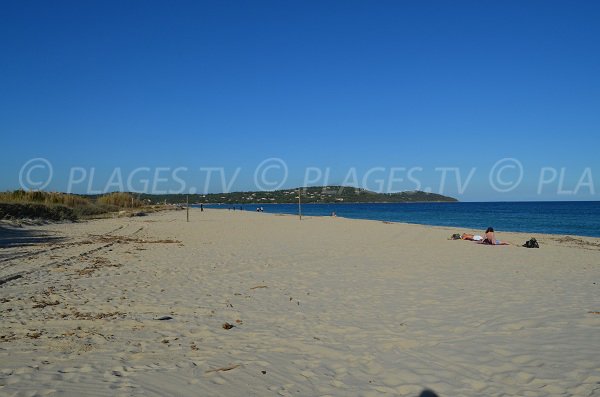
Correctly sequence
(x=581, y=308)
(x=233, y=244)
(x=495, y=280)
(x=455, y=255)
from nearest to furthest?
(x=581, y=308)
(x=495, y=280)
(x=455, y=255)
(x=233, y=244)

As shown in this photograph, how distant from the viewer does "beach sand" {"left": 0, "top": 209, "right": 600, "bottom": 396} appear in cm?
399

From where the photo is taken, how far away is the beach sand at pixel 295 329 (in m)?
3.99

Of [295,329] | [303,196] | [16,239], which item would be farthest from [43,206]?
[303,196]

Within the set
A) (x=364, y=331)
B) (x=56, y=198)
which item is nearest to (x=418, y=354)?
(x=364, y=331)

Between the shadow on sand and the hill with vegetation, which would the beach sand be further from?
the hill with vegetation

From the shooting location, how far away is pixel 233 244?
16.6 m

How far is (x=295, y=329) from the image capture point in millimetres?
5727

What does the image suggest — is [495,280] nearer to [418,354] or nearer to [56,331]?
[418,354]

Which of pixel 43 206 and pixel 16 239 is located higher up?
pixel 43 206

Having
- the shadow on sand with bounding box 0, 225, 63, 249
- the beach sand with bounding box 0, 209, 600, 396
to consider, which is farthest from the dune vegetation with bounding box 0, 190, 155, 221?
the beach sand with bounding box 0, 209, 600, 396

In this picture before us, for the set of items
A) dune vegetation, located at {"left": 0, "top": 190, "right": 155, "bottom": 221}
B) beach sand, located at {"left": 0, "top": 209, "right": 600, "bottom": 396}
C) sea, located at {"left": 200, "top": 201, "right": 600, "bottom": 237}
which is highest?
sea, located at {"left": 200, "top": 201, "right": 600, "bottom": 237}

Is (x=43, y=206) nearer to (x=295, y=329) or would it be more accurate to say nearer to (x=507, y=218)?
(x=295, y=329)

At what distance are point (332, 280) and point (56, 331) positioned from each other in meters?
5.36

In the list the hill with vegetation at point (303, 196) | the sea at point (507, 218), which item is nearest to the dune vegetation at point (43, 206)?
the sea at point (507, 218)
